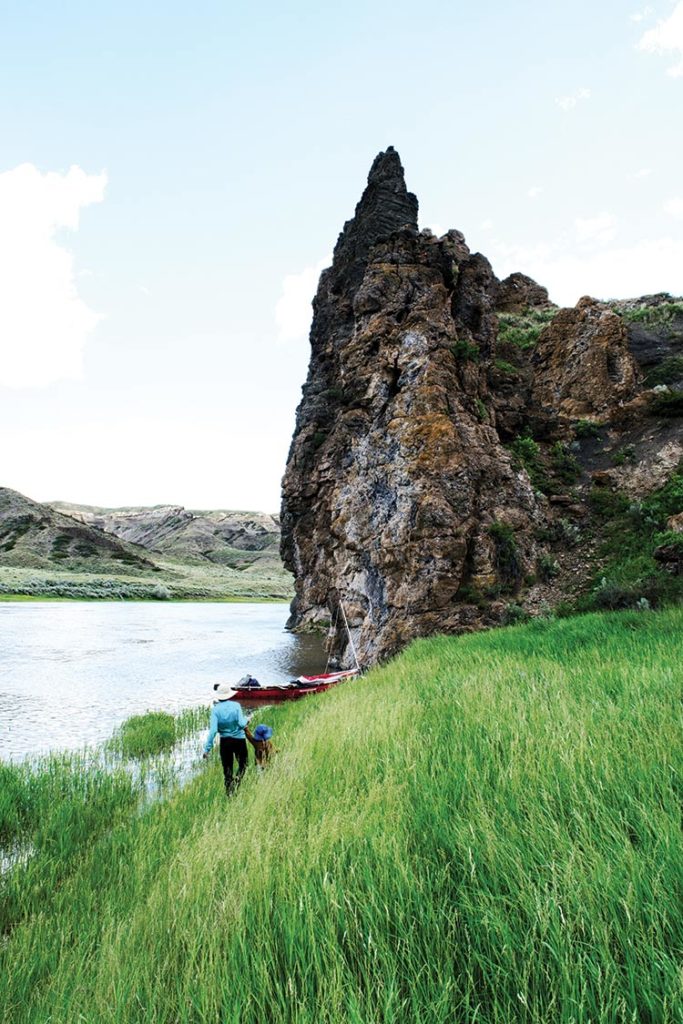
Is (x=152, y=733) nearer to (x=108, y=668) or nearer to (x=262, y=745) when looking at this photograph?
(x=262, y=745)

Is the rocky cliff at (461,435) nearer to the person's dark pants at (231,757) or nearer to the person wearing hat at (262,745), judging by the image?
the person wearing hat at (262,745)

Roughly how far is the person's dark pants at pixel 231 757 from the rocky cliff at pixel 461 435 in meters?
14.3

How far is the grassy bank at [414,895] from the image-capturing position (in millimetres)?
2010

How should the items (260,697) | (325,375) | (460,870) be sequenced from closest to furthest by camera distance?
1. (460,870)
2. (260,697)
3. (325,375)

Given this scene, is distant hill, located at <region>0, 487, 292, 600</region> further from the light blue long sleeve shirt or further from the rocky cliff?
the light blue long sleeve shirt

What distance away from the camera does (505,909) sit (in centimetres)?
242

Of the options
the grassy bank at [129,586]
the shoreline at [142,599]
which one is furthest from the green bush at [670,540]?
the grassy bank at [129,586]

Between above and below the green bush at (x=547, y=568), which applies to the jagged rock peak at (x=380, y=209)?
above

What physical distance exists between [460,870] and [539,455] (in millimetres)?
28924


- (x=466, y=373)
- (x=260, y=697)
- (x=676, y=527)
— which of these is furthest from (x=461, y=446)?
(x=260, y=697)

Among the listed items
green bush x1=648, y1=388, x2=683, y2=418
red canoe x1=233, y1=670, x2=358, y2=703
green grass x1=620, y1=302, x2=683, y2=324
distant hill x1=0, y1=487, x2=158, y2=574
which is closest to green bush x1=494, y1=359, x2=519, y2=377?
green bush x1=648, y1=388, x2=683, y2=418

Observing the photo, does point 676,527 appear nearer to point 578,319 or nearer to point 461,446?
point 461,446

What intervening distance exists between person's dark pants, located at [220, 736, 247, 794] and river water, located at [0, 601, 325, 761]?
6.60m

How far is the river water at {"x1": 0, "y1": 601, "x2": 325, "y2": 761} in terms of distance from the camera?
1688 cm
